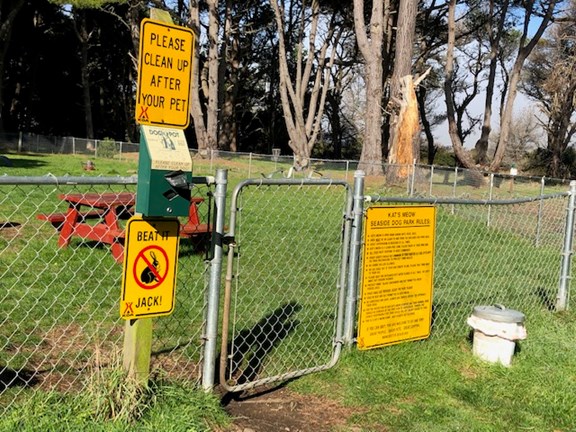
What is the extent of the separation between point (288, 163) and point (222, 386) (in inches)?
827

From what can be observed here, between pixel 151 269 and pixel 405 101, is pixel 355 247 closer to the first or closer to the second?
pixel 151 269

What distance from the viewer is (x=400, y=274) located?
15.8ft

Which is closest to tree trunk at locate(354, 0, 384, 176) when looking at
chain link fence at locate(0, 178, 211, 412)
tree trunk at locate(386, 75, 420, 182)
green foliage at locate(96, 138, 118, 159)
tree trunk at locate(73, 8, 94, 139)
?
tree trunk at locate(386, 75, 420, 182)

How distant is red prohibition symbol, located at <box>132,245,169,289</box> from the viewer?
3.09m

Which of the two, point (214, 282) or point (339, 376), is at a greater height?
point (214, 282)

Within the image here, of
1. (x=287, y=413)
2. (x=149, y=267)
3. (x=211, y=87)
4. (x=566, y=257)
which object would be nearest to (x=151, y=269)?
(x=149, y=267)

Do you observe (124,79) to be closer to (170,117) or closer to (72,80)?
(72,80)

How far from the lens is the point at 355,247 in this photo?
4500 mm

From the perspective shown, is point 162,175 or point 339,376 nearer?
point 162,175

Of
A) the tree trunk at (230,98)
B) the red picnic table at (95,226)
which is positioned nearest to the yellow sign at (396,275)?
the red picnic table at (95,226)

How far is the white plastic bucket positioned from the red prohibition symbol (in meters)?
2.89

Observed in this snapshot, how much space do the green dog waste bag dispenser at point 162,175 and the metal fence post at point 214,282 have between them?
17.1 inches

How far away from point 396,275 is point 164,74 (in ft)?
8.19

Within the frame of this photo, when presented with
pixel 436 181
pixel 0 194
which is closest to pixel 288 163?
pixel 436 181
